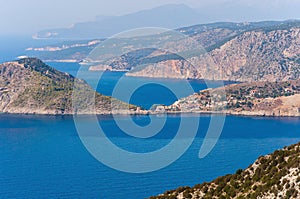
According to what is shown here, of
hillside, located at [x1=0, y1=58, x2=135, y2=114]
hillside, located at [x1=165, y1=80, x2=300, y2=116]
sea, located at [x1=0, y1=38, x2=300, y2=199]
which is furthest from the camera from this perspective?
hillside, located at [x1=165, y1=80, x2=300, y2=116]

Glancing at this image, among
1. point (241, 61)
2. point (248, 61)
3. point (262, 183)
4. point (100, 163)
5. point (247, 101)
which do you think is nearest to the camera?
point (262, 183)

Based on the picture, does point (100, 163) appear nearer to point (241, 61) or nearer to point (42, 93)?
point (42, 93)

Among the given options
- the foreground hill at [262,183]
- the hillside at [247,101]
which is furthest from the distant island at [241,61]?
the foreground hill at [262,183]

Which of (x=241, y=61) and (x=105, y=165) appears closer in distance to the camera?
(x=105, y=165)

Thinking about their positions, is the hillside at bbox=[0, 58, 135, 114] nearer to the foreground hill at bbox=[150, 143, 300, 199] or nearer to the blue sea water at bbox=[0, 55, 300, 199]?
the blue sea water at bbox=[0, 55, 300, 199]

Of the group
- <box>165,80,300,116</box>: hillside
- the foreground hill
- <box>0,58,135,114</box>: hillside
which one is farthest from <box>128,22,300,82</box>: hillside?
the foreground hill

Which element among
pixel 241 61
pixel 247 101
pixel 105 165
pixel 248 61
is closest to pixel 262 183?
pixel 105 165

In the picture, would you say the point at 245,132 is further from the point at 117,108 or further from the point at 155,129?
the point at 117,108
